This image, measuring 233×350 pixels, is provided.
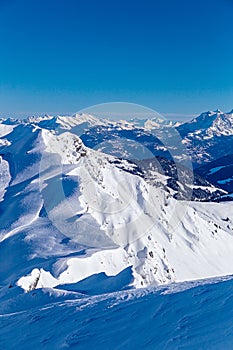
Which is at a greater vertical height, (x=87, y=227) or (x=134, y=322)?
(x=134, y=322)

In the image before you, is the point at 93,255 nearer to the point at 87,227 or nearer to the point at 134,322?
the point at 87,227

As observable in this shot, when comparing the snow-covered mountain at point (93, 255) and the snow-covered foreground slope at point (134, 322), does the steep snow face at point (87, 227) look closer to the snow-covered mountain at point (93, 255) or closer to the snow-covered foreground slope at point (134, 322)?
the snow-covered mountain at point (93, 255)

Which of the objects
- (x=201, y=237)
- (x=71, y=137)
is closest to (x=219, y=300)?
(x=201, y=237)

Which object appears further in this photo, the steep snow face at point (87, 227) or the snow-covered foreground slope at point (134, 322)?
the steep snow face at point (87, 227)

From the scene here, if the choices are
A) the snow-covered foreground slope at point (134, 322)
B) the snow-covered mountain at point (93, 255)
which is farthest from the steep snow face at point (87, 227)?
the snow-covered foreground slope at point (134, 322)

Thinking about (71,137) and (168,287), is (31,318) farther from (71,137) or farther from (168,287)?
(71,137)

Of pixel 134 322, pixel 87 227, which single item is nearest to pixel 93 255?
pixel 87 227

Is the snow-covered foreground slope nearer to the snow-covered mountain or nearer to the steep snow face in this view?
the snow-covered mountain
